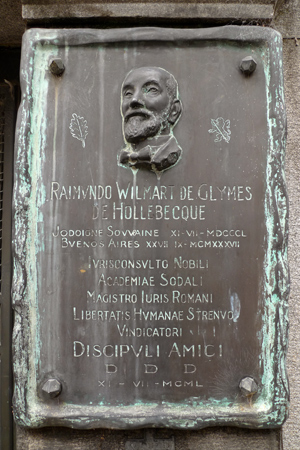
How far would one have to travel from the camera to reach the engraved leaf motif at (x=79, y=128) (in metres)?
2.22

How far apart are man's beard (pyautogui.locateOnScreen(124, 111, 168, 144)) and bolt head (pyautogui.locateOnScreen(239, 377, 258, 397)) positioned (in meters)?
1.38

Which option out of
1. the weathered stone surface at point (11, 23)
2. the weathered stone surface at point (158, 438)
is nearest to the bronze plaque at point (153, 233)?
the weathered stone surface at point (158, 438)

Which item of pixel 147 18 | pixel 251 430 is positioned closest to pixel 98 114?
pixel 147 18

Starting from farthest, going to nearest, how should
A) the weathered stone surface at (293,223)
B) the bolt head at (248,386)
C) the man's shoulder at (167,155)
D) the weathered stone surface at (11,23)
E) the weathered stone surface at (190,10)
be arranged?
the weathered stone surface at (11,23)
the weathered stone surface at (293,223)
the weathered stone surface at (190,10)
the man's shoulder at (167,155)
the bolt head at (248,386)

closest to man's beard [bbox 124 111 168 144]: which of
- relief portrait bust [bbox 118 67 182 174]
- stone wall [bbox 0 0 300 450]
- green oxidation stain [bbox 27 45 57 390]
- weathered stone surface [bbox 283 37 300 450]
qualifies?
relief portrait bust [bbox 118 67 182 174]

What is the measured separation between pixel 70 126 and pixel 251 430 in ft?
6.30

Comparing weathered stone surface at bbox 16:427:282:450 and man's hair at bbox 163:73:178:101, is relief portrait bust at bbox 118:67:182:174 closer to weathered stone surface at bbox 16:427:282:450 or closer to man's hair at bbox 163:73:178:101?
man's hair at bbox 163:73:178:101

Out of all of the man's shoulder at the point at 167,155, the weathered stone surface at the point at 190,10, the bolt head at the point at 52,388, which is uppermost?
the weathered stone surface at the point at 190,10

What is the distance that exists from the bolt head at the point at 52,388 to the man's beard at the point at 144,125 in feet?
4.39

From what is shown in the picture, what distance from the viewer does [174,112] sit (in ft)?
7.25

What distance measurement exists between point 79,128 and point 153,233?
2.32 ft

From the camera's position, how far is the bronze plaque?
2.11 meters

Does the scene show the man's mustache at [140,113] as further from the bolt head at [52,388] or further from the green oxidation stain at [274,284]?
the bolt head at [52,388]

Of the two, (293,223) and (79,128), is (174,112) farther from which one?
(293,223)
